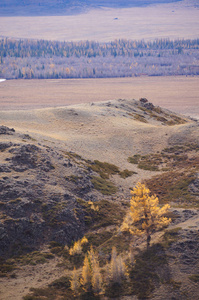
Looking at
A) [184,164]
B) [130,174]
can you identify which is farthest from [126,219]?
[184,164]

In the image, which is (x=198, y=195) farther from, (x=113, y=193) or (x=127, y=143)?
(x=127, y=143)

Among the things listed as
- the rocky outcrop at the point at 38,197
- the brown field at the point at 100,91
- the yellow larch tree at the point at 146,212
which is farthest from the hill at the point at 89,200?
the brown field at the point at 100,91

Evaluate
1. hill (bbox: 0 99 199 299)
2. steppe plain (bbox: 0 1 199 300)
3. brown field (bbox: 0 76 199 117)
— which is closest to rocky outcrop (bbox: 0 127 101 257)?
hill (bbox: 0 99 199 299)

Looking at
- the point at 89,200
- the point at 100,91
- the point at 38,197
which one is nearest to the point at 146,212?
the point at 89,200

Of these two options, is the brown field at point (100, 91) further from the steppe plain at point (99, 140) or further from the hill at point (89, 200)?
the hill at point (89, 200)

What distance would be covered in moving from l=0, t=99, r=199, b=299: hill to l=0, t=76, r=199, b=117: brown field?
223 ft

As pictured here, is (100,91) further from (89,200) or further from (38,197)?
(38,197)

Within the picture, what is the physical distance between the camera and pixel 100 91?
166 meters

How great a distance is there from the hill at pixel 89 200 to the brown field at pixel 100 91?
223 feet

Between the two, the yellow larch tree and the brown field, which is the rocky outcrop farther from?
the brown field

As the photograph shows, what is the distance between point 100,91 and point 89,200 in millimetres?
134613

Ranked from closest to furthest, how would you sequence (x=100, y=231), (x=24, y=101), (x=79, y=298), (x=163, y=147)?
(x=79, y=298), (x=100, y=231), (x=163, y=147), (x=24, y=101)

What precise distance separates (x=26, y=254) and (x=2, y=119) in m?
44.8

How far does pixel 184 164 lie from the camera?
5341cm
